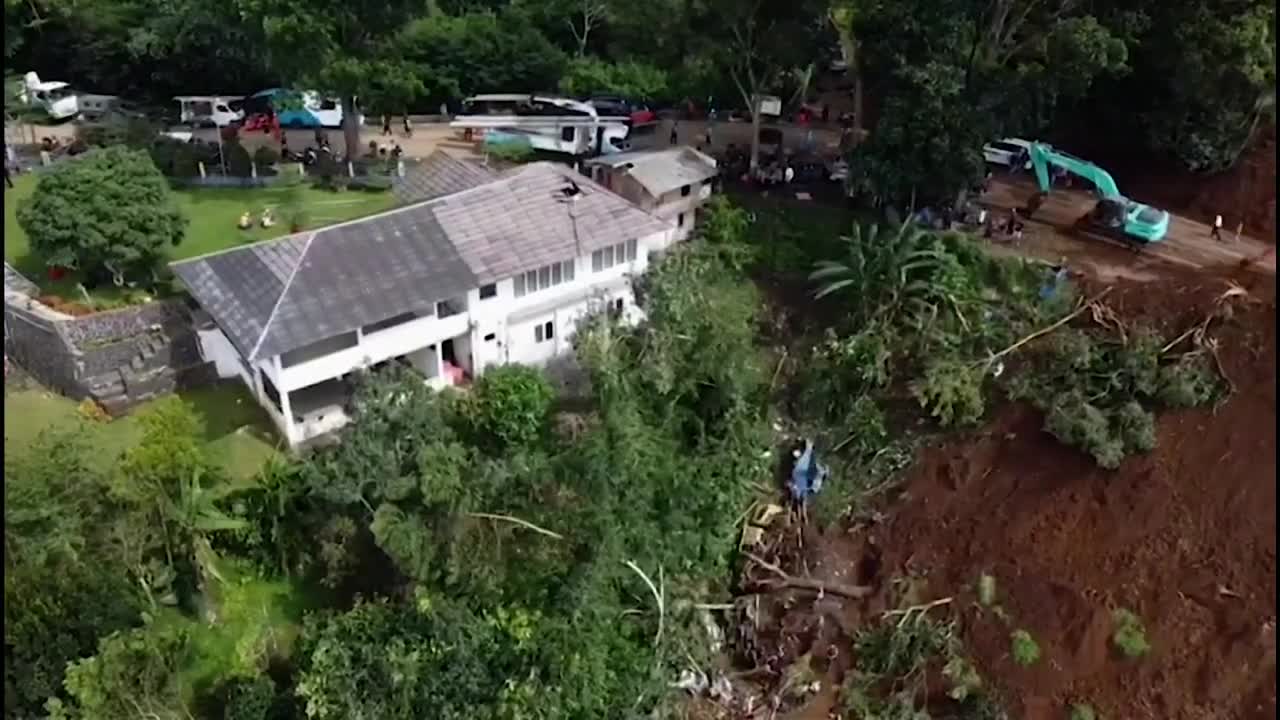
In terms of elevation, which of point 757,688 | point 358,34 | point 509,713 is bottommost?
point 757,688

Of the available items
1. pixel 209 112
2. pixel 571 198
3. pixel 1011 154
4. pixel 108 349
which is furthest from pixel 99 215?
pixel 1011 154

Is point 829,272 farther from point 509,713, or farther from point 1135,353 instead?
point 509,713

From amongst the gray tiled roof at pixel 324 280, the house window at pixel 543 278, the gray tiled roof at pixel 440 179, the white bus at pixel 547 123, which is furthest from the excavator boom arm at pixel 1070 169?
the gray tiled roof at pixel 324 280

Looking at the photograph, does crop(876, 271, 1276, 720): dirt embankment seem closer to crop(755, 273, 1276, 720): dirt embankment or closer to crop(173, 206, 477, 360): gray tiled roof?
crop(755, 273, 1276, 720): dirt embankment

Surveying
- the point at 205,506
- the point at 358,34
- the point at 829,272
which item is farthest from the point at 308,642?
the point at 358,34

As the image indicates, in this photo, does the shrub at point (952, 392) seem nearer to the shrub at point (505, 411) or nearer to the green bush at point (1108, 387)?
the green bush at point (1108, 387)

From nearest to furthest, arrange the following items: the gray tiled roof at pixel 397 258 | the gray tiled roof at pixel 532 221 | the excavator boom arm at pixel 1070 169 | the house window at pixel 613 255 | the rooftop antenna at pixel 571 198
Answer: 1. the gray tiled roof at pixel 397 258
2. the gray tiled roof at pixel 532 221
3. the rooftop antenna at pixel 571 198
4. the house window at pixel 613 255
5. the excavator boom arm at pixel 1070 169

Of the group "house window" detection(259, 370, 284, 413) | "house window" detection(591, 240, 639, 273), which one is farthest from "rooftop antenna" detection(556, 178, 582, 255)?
"house window" detection(259, 370, 284, 413)
